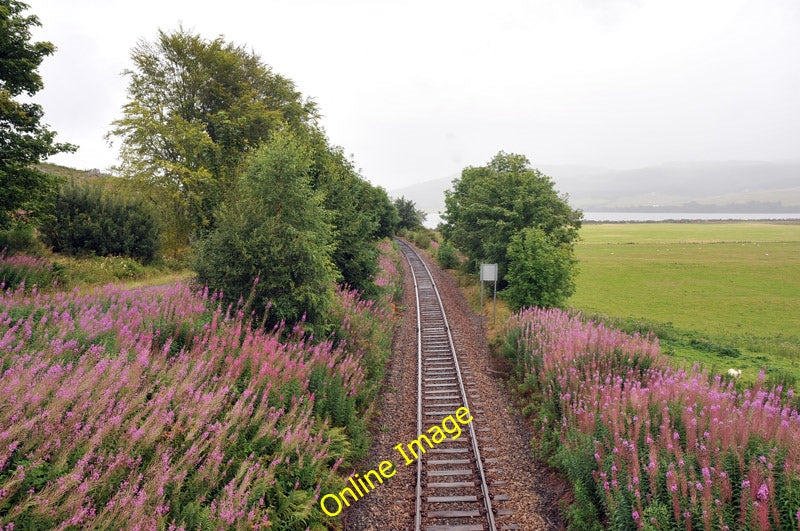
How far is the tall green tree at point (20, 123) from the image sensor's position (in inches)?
466

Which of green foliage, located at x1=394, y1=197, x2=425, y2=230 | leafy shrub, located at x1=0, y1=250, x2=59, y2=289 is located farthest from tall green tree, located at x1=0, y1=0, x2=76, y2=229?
green foliage, located at x1=394, y1=197, x2=425, y2=230

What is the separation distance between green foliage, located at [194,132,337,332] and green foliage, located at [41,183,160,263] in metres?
11.5

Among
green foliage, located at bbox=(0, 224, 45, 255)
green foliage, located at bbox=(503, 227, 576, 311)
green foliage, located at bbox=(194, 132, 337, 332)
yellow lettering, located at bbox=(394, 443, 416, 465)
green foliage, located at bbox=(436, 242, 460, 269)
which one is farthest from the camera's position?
green foliage, located at bbox=(436, 242, 460, 269)

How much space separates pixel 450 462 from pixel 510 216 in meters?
18.8

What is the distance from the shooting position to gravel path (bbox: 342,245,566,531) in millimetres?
7406

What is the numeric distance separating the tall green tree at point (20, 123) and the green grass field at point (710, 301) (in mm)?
24391

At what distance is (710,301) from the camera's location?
33.7 m

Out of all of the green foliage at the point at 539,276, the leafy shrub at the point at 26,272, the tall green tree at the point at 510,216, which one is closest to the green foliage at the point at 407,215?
the tall green tree at the point at 510,216

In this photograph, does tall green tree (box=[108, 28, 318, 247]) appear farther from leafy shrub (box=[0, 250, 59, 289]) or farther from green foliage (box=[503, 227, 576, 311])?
green foliage (box=[503, 227, 576, 311])

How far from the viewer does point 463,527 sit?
7.04 metres

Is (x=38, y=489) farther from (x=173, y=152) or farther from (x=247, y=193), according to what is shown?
(x=173, y=152)

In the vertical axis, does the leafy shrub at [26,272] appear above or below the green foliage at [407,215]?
below

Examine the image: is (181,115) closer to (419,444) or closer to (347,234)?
(347,234)

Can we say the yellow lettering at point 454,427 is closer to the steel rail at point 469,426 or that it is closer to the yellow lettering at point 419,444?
the steel rail at point 469,426
